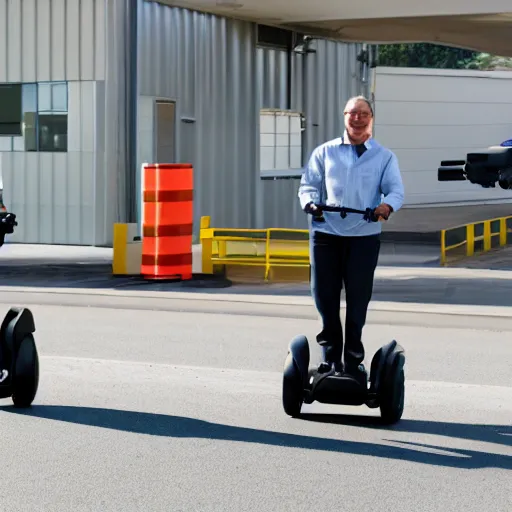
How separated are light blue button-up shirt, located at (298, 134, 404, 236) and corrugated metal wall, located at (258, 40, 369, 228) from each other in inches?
771

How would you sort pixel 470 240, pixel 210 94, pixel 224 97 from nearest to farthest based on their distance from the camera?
pixel 470 240
pixel 210 94
pixel 224 97

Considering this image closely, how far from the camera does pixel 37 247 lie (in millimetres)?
23484

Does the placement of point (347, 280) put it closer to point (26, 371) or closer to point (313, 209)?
point (313, 209)

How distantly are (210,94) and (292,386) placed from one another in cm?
1813

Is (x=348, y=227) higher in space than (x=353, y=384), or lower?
higher

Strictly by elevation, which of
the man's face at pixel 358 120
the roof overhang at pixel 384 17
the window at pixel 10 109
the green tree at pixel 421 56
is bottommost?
the man's face at pixel 358 120

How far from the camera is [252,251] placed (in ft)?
61.9

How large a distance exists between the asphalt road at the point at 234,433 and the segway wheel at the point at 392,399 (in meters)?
0.09

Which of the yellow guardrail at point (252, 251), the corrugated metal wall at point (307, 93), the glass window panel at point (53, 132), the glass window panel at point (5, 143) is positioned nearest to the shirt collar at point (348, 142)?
the yellow guardrail at point (252, 251)

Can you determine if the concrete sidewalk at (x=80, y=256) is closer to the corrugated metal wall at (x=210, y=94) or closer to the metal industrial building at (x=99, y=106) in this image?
the metal industrial building at (x=99, y=106)

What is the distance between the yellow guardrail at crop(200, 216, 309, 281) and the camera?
1834cm

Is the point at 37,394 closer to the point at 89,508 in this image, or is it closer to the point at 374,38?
the point at 89,508

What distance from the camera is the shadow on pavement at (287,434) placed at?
7.48 meters

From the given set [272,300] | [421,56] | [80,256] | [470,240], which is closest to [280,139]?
[470,240]
